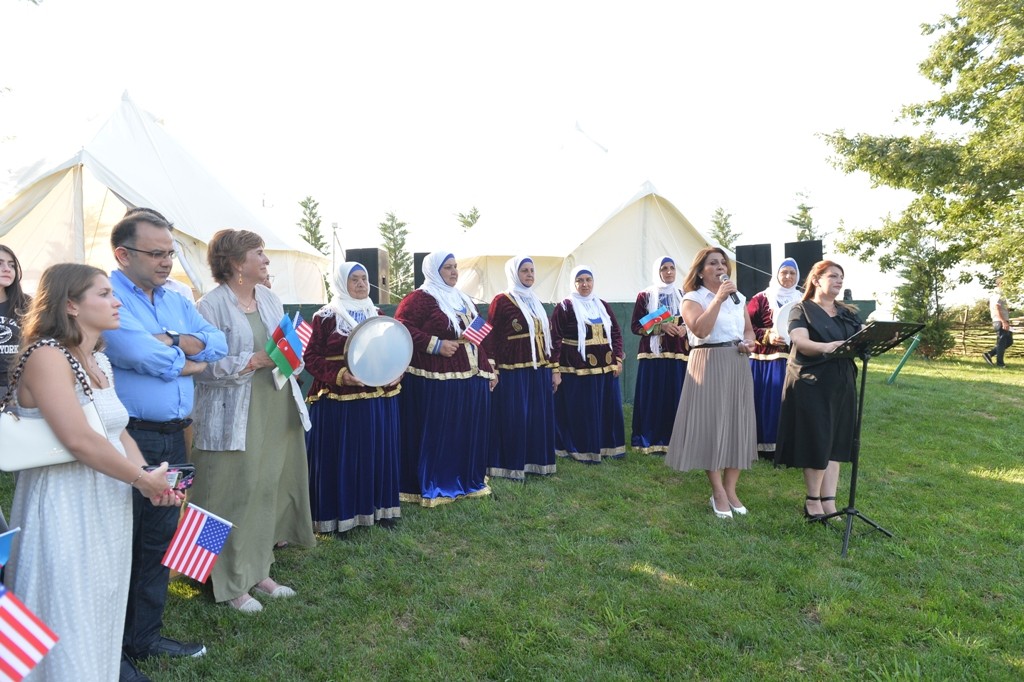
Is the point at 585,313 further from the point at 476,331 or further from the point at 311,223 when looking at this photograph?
the point at 311,223

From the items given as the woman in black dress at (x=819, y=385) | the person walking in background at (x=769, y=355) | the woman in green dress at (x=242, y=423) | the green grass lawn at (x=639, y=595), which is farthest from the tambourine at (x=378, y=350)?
the person walking in background at (x=769, y=355)

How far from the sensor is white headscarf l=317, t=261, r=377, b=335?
4473 millimetres

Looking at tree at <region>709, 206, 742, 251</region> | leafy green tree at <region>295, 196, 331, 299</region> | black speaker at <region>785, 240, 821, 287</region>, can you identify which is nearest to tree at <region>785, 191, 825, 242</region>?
tree at <region>709, 206, 742, 251</region>

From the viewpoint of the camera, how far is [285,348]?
309 centimetres

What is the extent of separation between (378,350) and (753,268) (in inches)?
286

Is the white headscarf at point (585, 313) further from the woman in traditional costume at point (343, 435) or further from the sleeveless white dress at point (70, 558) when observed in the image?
the sleeveless white dress at point (70, 558)

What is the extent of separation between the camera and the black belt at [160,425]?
2.63 meters

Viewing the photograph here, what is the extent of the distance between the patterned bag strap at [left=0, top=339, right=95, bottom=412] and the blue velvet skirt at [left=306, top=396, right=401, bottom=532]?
93.7 inches

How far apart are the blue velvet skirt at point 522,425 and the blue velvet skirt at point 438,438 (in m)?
0.57

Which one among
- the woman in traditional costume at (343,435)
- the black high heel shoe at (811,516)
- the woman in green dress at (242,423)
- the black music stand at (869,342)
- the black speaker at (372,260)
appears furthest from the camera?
the black speaker at (372,260)

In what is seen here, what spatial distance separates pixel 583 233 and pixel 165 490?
9.18m

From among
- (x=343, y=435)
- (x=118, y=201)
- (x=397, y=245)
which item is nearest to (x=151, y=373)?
(x=343, y=435)

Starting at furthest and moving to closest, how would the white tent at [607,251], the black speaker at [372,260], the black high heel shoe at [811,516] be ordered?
the white tent at [607,251] → the black speaker at [372,260] → the black high heel shoe at [811,516]

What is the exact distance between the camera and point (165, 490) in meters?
2.25
